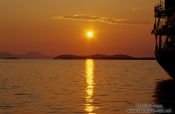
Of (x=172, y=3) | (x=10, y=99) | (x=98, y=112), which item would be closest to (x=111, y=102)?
(x=98, y=112)

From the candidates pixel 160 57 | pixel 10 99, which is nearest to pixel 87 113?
pixel 10 99

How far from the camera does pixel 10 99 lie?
33812 millimetres

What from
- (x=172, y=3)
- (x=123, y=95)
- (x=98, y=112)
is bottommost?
(x=123, y=95)

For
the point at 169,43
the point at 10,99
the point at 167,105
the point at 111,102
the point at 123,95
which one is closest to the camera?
the point at 167,105

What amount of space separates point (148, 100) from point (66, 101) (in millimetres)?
6371

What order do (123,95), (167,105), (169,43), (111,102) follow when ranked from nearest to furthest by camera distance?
(167,105), (111,102), (123,95), (169,43)

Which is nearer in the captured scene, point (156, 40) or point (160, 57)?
point (160, 57)

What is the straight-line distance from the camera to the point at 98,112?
85.7 ft

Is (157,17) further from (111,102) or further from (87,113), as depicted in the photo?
(87,113)

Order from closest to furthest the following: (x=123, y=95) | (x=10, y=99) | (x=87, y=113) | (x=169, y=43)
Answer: (x=87, y=113), (x=10, y=99), (x=123, y=95), (x=169, y=43)

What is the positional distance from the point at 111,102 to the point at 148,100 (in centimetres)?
303

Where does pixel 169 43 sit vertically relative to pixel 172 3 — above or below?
below

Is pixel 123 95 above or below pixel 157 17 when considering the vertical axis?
below

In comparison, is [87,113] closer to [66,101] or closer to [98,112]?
[98,112]
